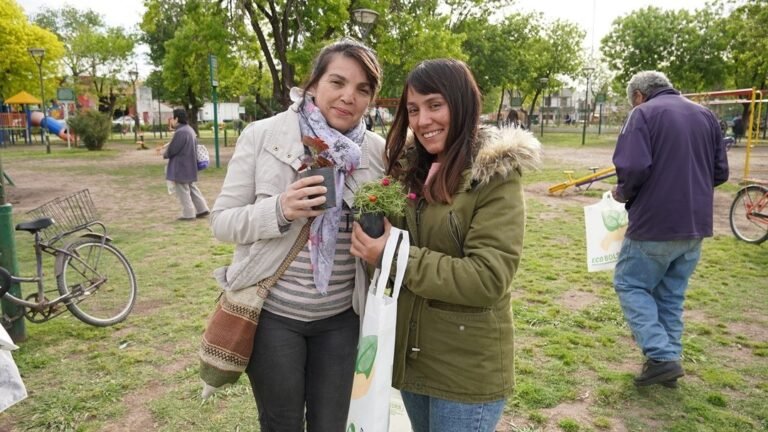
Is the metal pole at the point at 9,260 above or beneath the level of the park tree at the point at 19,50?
beneath

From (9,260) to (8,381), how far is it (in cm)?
237

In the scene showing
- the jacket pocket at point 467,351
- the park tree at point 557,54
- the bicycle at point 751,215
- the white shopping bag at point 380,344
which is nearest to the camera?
the white shopping bag at point 380,344

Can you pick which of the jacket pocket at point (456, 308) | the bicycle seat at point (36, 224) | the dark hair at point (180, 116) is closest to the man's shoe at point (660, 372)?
the jacket pocket at point (456, 308)

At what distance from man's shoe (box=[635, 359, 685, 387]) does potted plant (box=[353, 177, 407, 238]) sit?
259 cm

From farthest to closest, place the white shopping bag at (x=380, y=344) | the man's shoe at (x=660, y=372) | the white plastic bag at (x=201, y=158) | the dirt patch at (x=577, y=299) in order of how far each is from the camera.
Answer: the white plastic bag at (x=201, y=158) < the dirt patch at (x=577, y=299) < the man's shoe at (x=660, y=372) < the white shopping bag at (x=380, y=344)

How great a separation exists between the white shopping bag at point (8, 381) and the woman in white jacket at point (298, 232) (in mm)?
984

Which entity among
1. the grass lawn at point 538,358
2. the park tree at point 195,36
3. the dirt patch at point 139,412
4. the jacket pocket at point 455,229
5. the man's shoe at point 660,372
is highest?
the park tree at point 195,36

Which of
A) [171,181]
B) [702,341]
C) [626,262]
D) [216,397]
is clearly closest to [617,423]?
[626,262]

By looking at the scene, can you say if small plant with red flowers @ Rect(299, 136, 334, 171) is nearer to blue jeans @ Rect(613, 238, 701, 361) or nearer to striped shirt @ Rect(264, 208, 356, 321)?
striped shirt @ Rect(264, 208, 356, 321)

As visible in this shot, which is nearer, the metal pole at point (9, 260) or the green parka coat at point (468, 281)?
the green parka coat at point (468, 281)

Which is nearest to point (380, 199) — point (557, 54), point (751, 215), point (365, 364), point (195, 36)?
point (365, 364)

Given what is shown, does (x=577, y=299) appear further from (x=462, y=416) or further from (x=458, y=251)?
(x=458, y=251)

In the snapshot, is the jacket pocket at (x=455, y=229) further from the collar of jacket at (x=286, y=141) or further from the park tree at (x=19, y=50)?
the park tree at (x=19, y=50)

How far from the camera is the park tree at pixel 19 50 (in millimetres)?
29938
